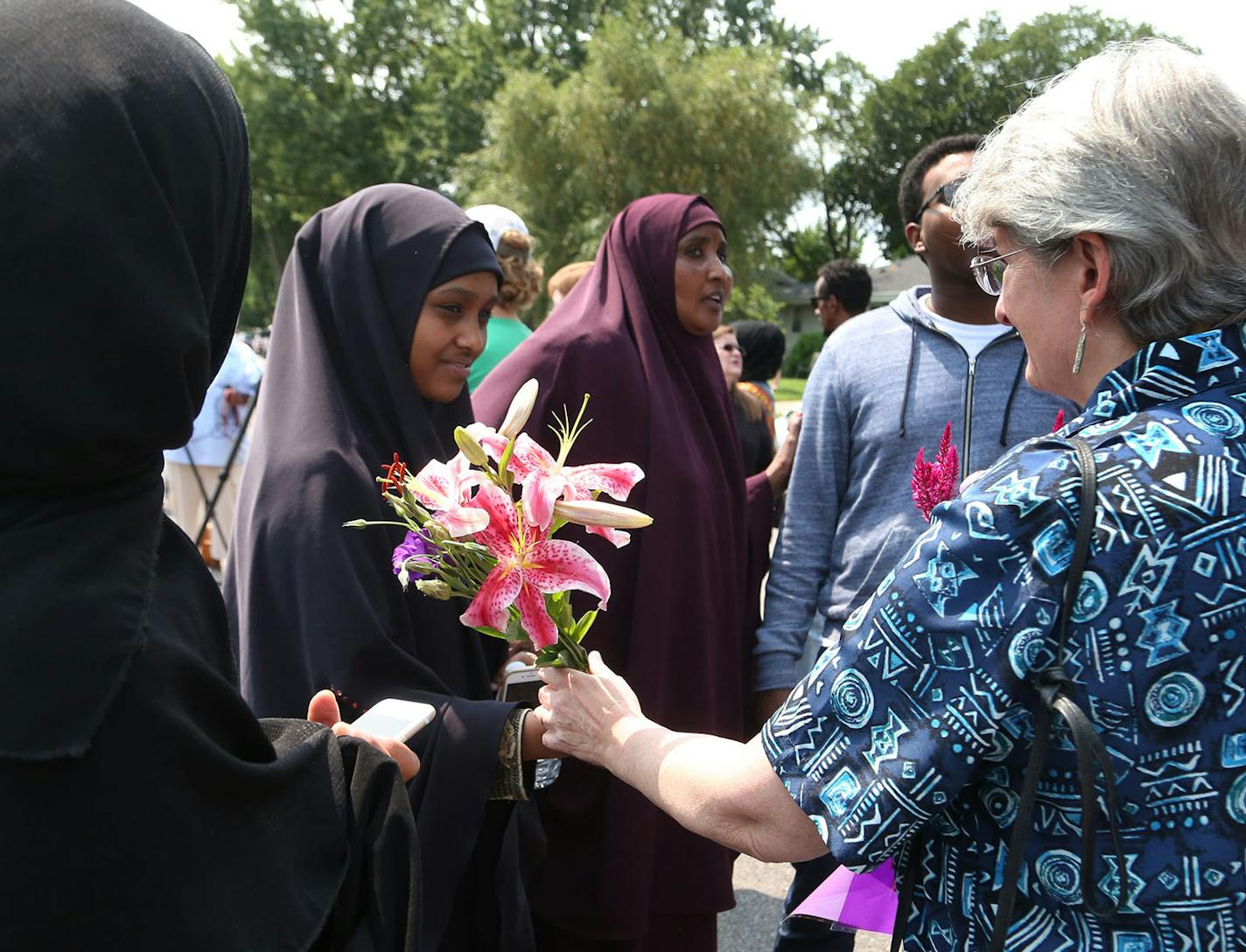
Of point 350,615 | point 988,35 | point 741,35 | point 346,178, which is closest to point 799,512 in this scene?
point 350,615

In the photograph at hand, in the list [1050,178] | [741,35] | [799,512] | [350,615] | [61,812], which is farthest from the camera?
[741,35]

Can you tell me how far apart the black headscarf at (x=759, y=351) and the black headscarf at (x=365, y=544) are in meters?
3.95

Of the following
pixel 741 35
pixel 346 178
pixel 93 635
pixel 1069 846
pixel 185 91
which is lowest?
pixel 1069 846

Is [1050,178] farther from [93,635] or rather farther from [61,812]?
[61,812]

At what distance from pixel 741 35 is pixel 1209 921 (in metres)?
44.6

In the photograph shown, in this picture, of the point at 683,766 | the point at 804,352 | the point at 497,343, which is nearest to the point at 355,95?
the point at 804,352

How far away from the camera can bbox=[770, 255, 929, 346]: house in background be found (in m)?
51.6

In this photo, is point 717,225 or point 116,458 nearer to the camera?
point 116,458

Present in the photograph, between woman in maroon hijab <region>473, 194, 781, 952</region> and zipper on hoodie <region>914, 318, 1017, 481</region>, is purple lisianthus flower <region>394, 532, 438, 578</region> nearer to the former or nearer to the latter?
woman in maroon hijab <region>473, 194, 781, 952</region>

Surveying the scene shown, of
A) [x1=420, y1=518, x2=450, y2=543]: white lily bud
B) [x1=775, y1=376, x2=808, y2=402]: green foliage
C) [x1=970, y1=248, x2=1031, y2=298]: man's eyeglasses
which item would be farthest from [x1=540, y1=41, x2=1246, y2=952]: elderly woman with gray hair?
[x1=775, y1=376, x2=808, y2=402]: green foliage

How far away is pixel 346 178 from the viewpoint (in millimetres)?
35906

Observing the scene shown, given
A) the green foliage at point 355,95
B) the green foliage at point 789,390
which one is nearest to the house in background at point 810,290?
the green foliage at point 789,390

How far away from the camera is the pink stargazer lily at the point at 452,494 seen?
1732mm

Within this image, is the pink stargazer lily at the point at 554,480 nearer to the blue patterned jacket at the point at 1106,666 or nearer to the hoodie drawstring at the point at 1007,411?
the blue patterned jacket at the point at 1106,666
